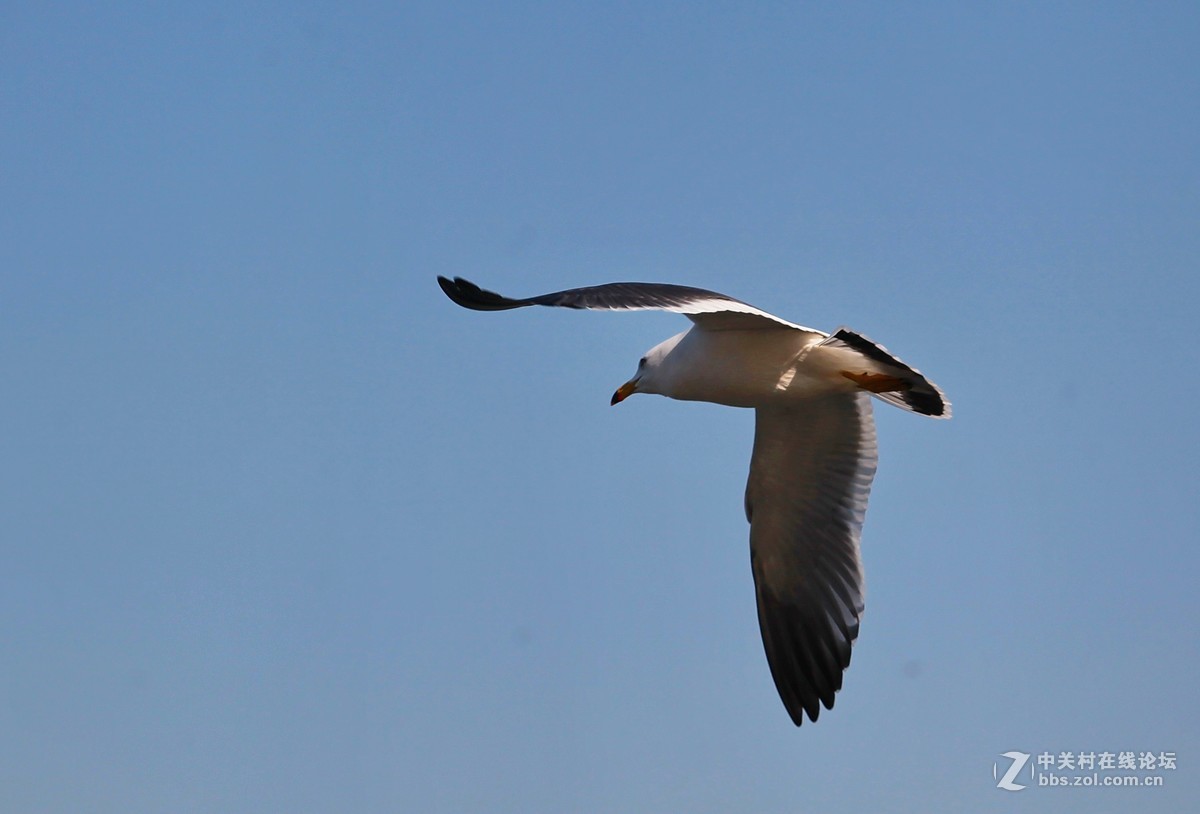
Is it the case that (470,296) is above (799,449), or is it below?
above

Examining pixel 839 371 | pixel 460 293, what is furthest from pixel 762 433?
pixel 460 293

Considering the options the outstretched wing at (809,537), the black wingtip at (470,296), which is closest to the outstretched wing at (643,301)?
the black wingtip at (470,296)

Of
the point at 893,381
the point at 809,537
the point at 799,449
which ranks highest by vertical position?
the point at 893,381

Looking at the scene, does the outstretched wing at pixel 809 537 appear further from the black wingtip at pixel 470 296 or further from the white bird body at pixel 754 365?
the black wingtip at pixel 470 296

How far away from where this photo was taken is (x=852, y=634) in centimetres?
861

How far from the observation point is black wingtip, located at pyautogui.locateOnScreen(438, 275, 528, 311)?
6.88 metres

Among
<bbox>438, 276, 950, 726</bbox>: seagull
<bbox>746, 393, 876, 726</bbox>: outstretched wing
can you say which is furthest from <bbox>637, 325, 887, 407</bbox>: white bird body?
<bbox>746, 393, 876, 726</bbox>: outstretched wing

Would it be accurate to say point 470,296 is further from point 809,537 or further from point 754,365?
point 809,537

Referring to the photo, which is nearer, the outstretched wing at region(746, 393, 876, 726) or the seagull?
the seagull

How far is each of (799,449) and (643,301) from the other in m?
2.81

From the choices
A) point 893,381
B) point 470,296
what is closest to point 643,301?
point 470,296

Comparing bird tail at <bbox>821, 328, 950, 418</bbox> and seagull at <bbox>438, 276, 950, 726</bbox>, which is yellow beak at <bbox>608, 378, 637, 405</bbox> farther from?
bird tail at <bbox>821, 328, 950, 418</bbox>

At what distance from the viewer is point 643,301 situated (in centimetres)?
608

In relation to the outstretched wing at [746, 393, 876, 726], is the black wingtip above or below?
above
